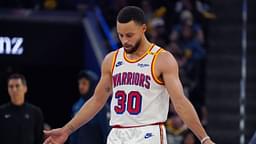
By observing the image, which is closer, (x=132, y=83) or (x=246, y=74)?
(x=132, y=83)

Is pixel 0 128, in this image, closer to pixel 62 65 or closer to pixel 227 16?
pixel 62 65

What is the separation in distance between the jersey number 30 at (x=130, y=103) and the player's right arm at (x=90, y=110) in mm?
300

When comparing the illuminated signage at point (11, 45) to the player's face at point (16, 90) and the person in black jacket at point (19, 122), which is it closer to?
the player's face at point (16, 90)

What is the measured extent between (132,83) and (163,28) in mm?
8785

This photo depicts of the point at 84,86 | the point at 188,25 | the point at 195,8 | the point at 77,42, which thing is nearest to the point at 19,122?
the point at 84,86

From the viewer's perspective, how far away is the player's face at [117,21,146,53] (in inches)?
242

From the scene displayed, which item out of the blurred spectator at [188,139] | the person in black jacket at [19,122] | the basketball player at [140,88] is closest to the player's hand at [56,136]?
the basketball player at [140,88]

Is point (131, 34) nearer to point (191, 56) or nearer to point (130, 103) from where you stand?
point (130, 103)

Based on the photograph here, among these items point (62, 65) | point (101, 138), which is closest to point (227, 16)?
point (62, 65)

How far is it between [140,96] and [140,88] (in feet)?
0.21

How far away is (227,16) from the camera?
48.8 ft

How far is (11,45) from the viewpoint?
1388 cm

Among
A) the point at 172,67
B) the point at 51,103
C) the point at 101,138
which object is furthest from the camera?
the point at 51,103

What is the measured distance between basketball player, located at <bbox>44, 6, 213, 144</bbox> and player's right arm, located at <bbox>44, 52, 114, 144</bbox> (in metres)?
0.17
